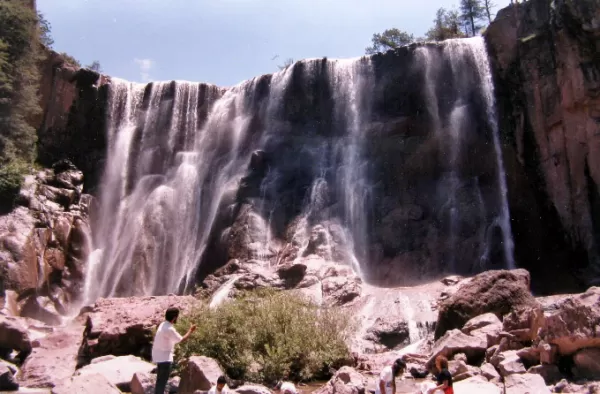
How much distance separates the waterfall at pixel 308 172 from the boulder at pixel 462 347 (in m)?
10.8

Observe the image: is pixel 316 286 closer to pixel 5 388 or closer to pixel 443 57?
pixel 5 388

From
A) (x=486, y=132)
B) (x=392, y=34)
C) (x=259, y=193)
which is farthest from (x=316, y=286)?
(x=392, y=34)

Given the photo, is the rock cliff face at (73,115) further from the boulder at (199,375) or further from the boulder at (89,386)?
the boulder at (89,386)

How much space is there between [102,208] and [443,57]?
66.6 feet

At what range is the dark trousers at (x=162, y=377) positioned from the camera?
8633 millimetres

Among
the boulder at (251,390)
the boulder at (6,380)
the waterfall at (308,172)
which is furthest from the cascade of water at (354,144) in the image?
the boulder at (6,380)

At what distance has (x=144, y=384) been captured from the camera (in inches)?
457

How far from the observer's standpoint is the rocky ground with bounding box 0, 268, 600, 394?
35.5 ft

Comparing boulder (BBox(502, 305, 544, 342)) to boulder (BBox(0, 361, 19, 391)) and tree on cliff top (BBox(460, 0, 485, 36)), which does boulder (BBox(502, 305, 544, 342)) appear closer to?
boulder (BBox(0, 361, 19, 391))

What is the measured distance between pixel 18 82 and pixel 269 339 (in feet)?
75.9

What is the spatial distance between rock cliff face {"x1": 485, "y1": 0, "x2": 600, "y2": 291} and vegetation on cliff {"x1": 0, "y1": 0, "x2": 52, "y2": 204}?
23357 millimetres

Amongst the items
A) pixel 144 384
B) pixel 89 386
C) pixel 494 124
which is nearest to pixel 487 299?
pixel 144 384

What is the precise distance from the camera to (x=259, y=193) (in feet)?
93.2

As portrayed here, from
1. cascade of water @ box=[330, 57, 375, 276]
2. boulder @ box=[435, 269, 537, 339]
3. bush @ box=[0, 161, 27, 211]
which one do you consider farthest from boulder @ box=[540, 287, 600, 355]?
bush @ box=[0, 161, 27, 211]
